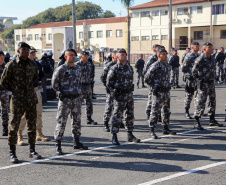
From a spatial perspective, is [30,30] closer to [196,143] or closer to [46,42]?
[46,42]

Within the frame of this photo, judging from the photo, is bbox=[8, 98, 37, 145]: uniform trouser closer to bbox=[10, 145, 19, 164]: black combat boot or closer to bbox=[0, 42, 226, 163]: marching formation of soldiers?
bbox=[0, 42, 226, 163]: marching formation of soldiers

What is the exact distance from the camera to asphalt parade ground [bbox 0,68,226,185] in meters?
5.68

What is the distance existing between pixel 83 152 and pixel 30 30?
236ft

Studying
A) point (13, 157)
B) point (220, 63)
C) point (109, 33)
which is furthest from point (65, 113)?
point (109, 33)

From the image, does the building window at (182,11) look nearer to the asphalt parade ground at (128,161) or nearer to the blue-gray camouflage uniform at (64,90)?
the asphalt parade ground at (128,161)

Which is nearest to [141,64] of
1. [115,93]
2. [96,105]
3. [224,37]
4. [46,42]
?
[96,105]

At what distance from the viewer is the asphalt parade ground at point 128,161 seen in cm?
568

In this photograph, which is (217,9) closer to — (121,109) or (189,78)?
(189,78)

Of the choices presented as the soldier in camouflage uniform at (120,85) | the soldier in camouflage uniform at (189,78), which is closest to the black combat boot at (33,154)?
the soldier in camouflage uniform at (120,85)

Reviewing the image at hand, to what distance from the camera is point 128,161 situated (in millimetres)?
6613

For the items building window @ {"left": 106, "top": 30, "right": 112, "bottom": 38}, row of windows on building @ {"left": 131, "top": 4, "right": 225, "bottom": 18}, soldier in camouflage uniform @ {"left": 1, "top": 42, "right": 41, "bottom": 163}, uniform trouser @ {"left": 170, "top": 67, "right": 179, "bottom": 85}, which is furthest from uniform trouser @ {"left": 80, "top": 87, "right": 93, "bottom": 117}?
building window @ {"left": 106, "top": 30, "right": 112, "bottom": 38}

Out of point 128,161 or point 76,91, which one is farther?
point 76,91

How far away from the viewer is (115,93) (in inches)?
307

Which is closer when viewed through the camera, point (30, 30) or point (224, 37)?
point (224, 37)
